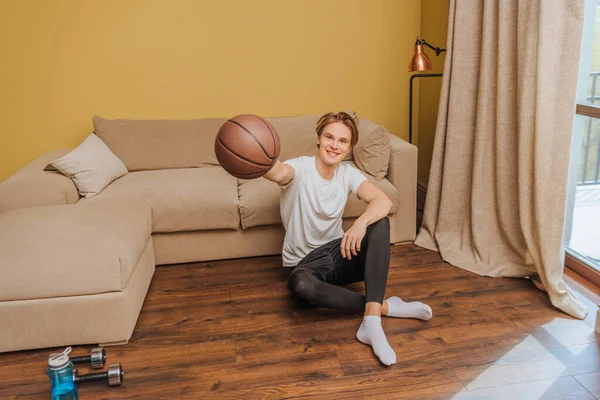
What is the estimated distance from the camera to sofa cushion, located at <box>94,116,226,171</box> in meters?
3.71

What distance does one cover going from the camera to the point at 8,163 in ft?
13.4

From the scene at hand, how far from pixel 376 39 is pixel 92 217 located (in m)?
2.49

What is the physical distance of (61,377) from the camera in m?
2.01

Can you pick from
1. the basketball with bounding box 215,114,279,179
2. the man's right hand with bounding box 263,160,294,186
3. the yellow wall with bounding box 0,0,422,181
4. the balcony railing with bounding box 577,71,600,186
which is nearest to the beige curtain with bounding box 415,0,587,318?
the balcony railing with bounding box 577,71,600,186

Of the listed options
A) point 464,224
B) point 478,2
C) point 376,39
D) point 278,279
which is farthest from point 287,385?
point 376,39

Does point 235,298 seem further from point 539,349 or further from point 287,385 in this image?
point 539,349

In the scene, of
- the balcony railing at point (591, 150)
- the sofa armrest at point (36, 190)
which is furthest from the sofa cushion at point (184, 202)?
the balcony railing at point (591, 150)

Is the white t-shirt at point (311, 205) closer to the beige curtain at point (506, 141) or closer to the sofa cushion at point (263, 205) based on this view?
the sofa cushion at point (263, 205)

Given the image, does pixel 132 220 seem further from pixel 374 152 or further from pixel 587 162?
pixel 587 162

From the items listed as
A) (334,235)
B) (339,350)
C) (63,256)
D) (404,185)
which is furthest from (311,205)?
(63,256)

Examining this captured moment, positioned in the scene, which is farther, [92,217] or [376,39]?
[376,39]

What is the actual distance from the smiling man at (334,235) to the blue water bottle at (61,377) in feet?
3.20

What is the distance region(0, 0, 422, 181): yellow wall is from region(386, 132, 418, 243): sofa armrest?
0.99m

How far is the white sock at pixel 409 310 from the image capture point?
8.47ft
